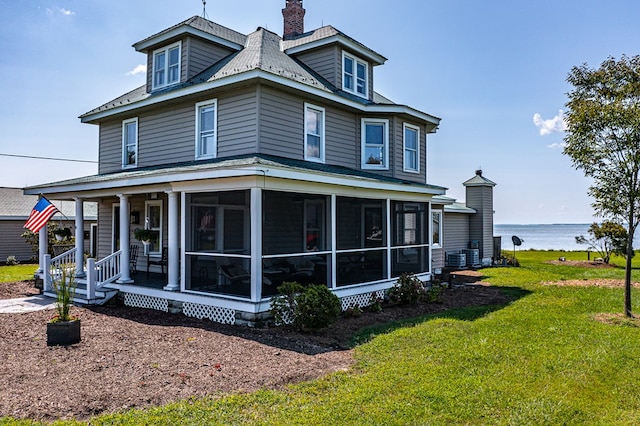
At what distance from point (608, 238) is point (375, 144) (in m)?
16.8

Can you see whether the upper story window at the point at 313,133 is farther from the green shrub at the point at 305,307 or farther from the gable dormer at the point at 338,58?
the green shrub at the point at 305,307

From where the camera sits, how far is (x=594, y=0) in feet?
37.1

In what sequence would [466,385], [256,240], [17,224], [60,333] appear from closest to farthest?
[466,385]
[60,333]
[256,240]
[17,224]

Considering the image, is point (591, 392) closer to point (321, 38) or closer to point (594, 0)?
point (594, 0)

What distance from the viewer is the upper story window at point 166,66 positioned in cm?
1389

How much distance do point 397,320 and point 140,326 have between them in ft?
17.7

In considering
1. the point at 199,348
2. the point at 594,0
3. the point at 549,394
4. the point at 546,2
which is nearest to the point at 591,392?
the point at 549,394

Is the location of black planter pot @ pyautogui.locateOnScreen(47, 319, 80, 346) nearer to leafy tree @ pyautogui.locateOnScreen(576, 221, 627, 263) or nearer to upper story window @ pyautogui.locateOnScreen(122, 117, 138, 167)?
upper story window @ pyautogui.locateOnScreen(122, 117, 138, 167)

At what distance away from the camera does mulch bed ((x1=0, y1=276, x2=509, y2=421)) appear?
5.26 metres

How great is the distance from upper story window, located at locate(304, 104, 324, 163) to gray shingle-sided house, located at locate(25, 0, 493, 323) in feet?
0.14

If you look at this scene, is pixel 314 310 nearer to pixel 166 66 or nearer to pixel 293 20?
pixel 166 66

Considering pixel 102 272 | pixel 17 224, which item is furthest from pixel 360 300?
pixel 17 224

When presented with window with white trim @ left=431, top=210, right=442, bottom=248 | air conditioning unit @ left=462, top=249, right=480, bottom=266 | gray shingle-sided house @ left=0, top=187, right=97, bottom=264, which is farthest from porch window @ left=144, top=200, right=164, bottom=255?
air conditioning unit @ left=462, top=249, right=480, bottom=266

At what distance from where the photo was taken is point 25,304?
12.0m
